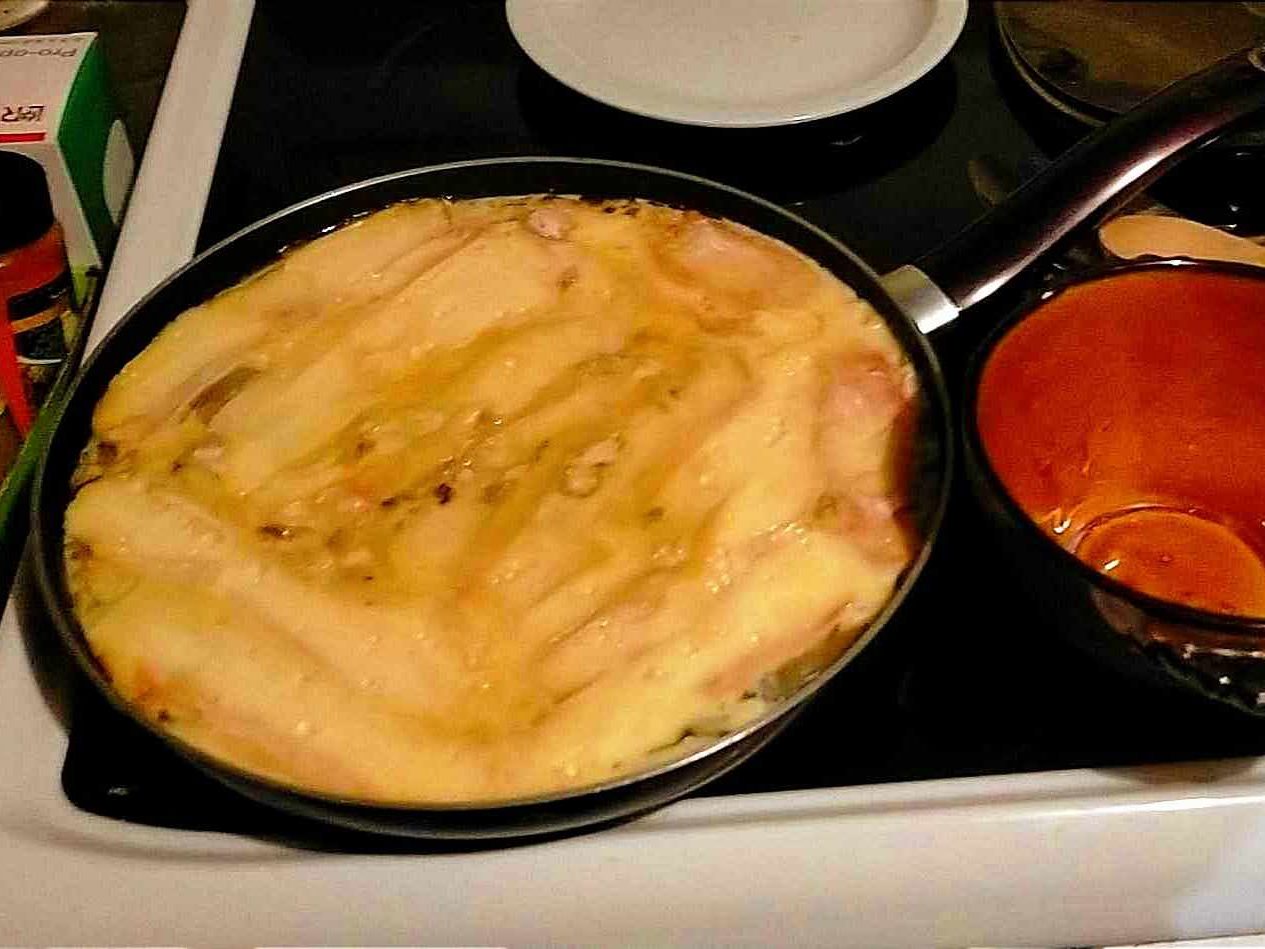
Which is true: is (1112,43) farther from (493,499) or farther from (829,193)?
(493,499)

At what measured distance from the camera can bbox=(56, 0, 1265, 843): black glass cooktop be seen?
1.53 feet

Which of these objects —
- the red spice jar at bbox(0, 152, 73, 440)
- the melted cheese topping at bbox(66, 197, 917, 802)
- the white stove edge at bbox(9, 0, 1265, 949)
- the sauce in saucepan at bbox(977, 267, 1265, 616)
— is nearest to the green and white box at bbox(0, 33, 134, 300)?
the red spice jar at bbox(0, 152, 73, 440)

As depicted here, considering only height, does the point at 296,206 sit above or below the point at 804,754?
above

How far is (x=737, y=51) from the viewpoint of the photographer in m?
0.77

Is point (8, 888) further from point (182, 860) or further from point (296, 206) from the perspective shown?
point (296, 206)

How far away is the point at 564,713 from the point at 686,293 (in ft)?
0.71

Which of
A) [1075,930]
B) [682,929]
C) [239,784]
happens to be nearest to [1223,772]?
[1075,930]

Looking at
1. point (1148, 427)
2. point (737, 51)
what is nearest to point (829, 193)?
point (737, 51)

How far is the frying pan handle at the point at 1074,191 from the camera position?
55 cm

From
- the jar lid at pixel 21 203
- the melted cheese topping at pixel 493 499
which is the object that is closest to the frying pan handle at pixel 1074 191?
the melted cheese topping at pixel 493 499

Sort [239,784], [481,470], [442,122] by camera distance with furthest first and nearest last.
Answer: [442,122] → [481,470] → [239,784]

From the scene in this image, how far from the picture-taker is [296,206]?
61 centimetres

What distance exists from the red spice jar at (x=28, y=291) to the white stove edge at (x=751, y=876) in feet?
0.76

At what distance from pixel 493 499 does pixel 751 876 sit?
0.17 meters
